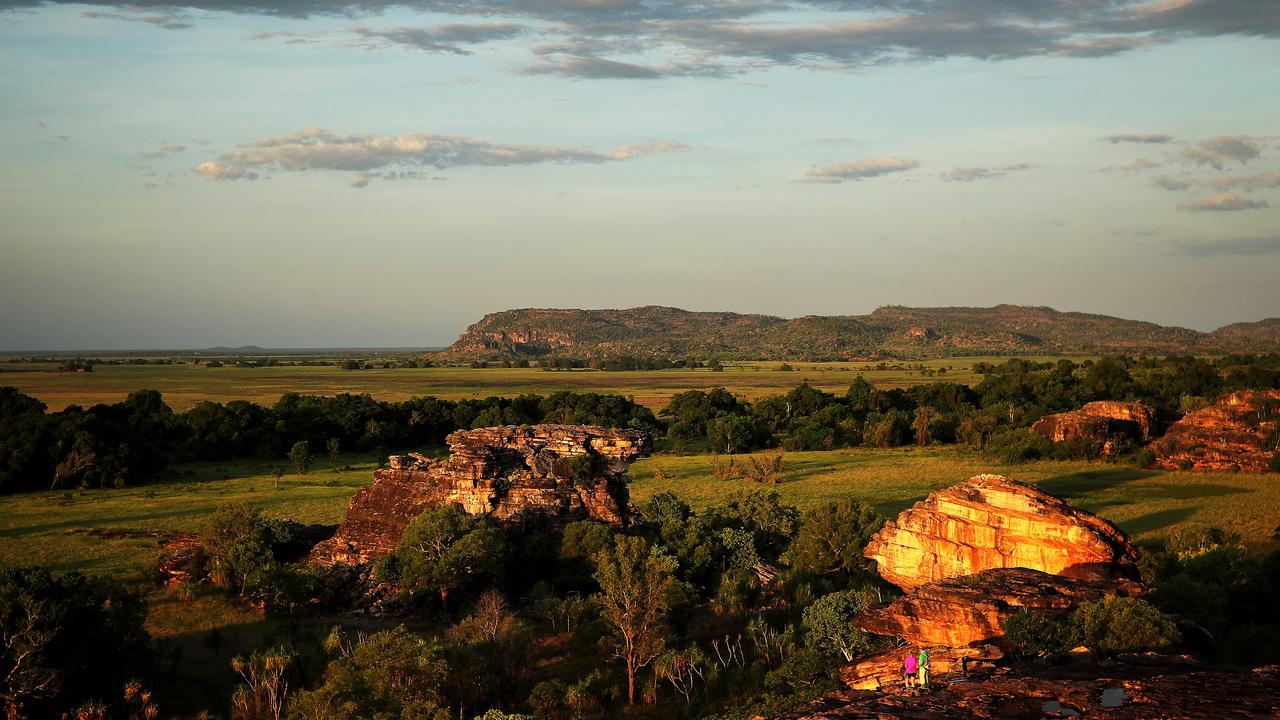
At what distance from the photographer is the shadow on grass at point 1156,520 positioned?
4291 cm

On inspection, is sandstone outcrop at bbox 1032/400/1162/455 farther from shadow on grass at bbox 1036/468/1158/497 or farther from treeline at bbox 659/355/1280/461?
shadow on grass at bbox 1036/468/1158/497

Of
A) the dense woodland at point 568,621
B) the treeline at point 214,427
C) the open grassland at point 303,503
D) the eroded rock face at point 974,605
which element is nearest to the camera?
the eroded rock face at point 974,605

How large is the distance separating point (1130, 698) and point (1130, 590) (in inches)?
315

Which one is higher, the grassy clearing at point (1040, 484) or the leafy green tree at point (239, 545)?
the leafy green tree at point (239, 545)

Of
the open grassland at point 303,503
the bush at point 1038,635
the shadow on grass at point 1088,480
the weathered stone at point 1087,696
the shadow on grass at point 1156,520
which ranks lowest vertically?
the shadow on grass at point 1156,520

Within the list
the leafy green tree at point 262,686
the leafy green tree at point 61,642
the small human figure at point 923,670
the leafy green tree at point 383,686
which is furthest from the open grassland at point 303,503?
the small human figure at point 923,670

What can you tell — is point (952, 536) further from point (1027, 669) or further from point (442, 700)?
point (442, 700)

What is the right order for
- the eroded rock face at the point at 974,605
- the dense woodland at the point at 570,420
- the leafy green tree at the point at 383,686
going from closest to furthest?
1. the leafy green tree at the point at 383,686
2. the eroded rock face at the point at 974,605
3. the dense woodland at the point at 570,420

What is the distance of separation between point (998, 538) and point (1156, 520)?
2675 centimetres

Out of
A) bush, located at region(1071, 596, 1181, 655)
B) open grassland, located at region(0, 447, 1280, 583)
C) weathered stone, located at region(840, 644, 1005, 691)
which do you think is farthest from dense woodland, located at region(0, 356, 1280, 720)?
open grassland, located at region(0, 447, 1280, 583)

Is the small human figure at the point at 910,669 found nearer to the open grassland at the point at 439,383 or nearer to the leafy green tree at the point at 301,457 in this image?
the leafy green tree at the point at 301,457

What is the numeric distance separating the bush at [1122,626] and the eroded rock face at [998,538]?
11.1ft

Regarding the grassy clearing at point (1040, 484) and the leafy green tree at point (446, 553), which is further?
the grassy clearing at point (1040, 484)

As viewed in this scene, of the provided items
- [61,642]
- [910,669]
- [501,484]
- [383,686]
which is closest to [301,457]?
[501,484]
